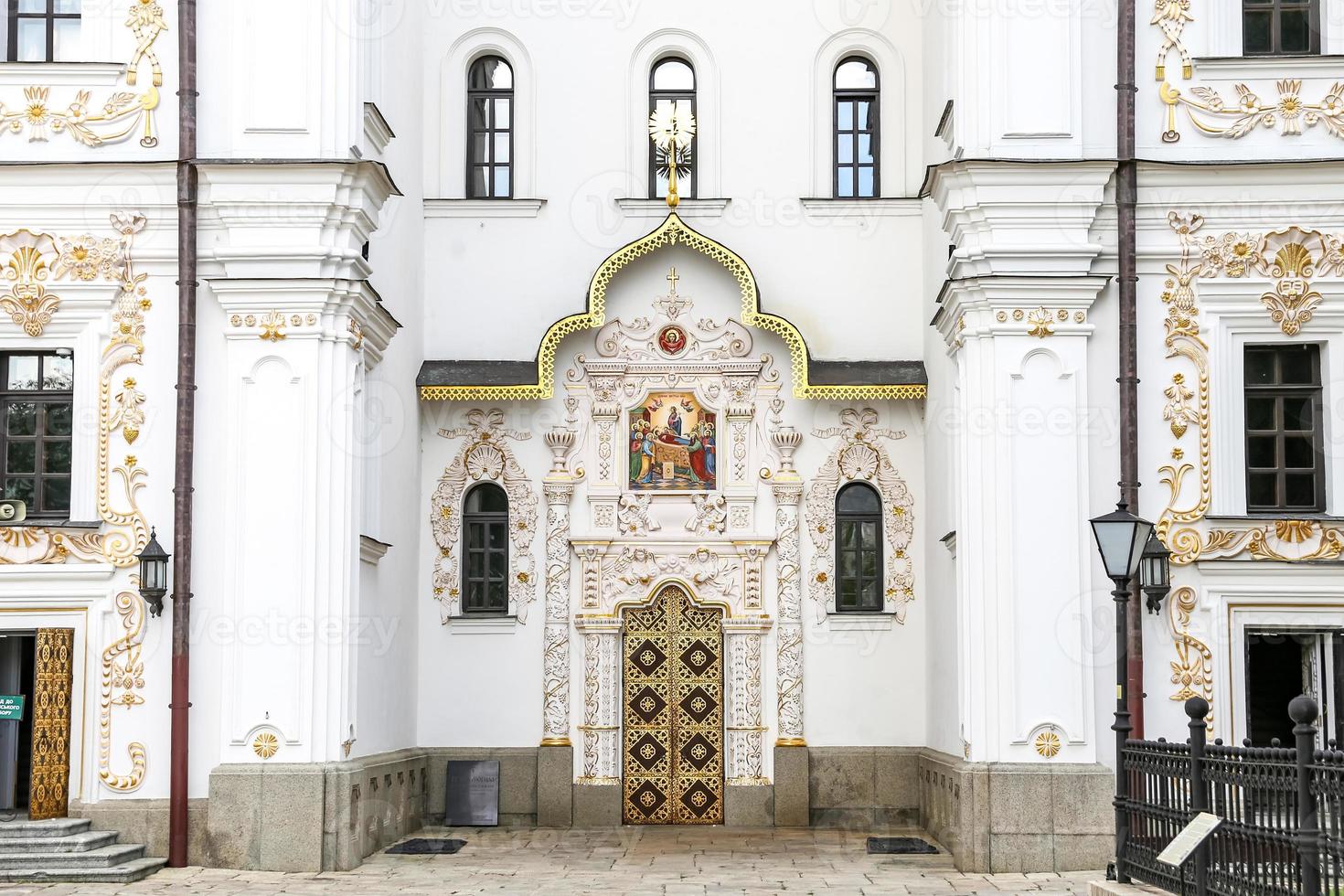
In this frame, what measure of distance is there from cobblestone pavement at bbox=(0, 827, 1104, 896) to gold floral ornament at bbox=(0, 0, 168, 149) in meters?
6.56

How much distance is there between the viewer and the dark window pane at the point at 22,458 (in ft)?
54.3

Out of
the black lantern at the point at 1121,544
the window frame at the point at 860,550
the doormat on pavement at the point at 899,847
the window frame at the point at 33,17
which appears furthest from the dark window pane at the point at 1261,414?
the window frame at the point at 33,17

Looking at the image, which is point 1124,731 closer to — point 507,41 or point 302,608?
point 302,608

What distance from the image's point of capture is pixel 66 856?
1505 centimetres

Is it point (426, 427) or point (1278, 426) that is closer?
point (1278, 426)

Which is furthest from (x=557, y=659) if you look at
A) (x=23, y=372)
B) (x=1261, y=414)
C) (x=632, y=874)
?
(x=1261, y=414)

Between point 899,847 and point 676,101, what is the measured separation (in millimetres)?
8291

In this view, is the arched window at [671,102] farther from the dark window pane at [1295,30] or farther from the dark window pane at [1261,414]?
the dark window pane at [1261,414]

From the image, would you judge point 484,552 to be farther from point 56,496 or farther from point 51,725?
point 51,725

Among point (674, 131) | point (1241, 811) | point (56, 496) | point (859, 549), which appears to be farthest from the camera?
point (674, 131)

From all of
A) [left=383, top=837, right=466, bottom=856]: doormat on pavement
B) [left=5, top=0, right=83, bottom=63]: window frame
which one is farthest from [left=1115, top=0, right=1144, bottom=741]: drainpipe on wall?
[left=5, top=0, right=83, bottom=63]: window frame

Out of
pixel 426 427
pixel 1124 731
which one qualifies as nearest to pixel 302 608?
pixel 426 427

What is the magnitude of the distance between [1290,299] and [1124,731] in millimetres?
5792

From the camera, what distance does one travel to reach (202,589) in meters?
15.9
